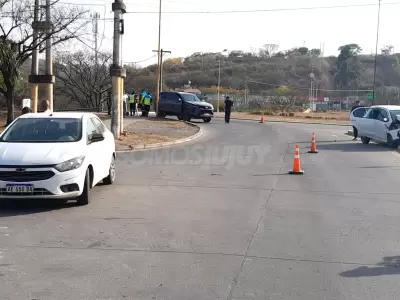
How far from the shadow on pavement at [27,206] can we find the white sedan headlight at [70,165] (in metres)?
0.75

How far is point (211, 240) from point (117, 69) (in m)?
15.0

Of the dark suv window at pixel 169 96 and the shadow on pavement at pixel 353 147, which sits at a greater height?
the dark suv window at pixel 169 96

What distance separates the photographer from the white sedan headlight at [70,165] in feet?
29.8

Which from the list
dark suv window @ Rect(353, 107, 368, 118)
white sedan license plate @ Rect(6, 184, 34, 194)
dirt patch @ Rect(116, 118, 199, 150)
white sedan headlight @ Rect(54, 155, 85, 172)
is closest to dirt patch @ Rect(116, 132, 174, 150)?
dirt patch @ Rect(116, 118, 199, 150)

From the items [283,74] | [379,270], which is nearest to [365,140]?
[379,270]

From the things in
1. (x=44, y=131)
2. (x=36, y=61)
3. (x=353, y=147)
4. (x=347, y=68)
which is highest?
(x=347, y=68)

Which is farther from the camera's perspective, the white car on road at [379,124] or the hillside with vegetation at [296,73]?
the hillside with vegetation at [296,73]

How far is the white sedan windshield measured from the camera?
10.2 m

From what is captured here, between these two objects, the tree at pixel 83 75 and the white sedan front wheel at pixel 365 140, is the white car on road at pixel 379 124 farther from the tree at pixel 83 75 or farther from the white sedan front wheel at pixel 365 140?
the tree at pixel 83 75

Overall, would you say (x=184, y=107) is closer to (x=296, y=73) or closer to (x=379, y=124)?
(x=379, y=124)

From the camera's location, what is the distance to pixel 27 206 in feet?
31.4

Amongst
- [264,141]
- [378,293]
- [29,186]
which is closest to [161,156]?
[264,141]

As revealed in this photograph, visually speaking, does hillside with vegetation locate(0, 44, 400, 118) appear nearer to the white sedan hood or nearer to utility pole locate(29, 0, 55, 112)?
utility pole locate(29, 0, 55, 112)

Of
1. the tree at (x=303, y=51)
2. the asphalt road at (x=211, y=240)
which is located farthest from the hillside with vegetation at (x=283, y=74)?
the asphalt road at (x=211, y=240)
